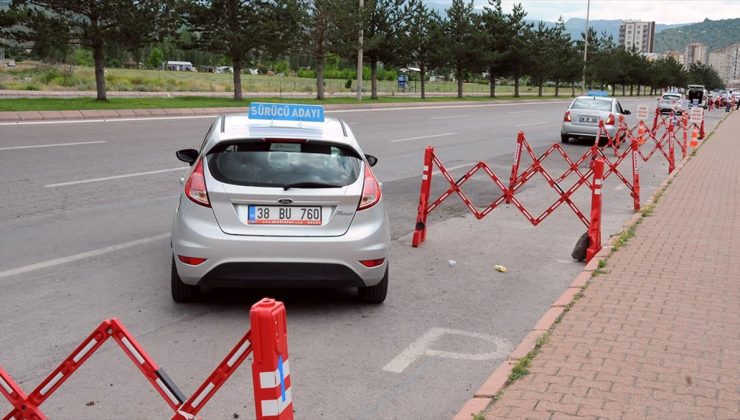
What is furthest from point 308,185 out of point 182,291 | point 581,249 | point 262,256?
point 581,249

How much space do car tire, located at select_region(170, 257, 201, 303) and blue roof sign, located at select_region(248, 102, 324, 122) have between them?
4.92 ft

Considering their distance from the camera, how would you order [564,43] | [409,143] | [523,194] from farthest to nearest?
[564,43], [409,143], [523,194]

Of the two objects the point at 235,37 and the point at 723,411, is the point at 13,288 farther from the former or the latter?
the point at 235,37

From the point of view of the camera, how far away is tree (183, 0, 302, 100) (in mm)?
32688

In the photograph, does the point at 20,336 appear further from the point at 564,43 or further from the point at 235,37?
the point at 564,43

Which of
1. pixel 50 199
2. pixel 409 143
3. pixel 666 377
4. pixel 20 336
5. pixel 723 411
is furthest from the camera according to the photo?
pixel 409 143

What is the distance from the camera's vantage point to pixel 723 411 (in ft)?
13.6

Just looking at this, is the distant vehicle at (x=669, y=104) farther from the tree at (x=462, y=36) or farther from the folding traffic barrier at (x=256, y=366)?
the folding traffic barrier at (x=256, y=366)

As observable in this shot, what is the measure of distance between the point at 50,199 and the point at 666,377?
317 inches

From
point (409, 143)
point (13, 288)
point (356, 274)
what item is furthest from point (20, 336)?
point (409, 143)

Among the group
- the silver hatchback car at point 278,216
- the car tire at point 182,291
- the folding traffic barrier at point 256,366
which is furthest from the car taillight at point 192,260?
the folding traffic barrier at point 256,366

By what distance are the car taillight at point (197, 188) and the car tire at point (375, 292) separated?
4.76ft

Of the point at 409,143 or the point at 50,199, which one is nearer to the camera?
the point at 50,199

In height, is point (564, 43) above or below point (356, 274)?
above
